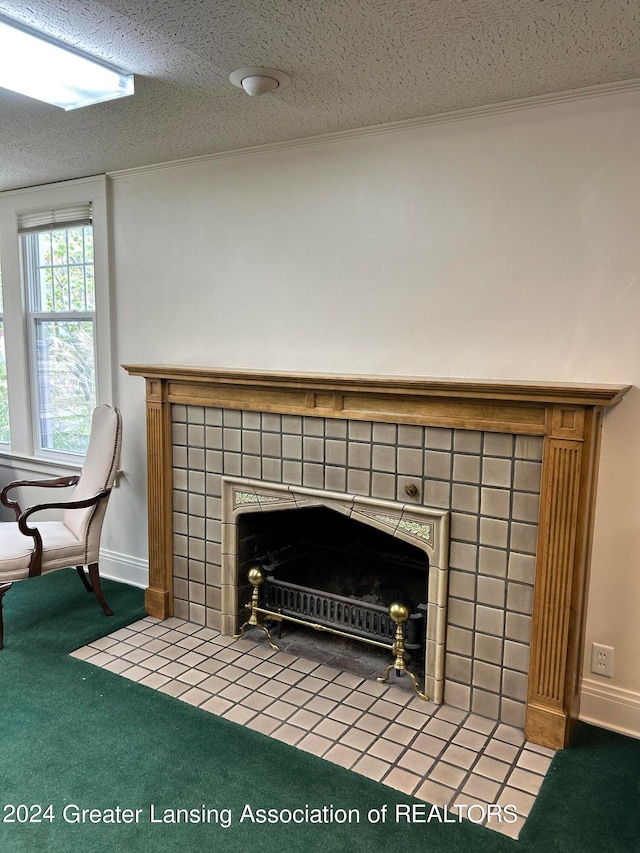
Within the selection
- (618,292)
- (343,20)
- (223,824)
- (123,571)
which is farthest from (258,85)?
(123,571)

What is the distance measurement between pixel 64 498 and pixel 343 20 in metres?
3.11

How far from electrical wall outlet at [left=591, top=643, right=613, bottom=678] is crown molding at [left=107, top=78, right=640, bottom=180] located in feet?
6.42

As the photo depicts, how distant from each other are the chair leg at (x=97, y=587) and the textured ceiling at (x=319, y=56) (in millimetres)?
2033

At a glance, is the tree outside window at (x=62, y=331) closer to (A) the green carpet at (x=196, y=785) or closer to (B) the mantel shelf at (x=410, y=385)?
(B) the mantel shelf at (x=410, y=385)

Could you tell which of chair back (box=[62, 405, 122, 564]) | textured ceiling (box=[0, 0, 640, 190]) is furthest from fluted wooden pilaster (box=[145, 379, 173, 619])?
textured ceiling (box=[0, 0, 640, 190])

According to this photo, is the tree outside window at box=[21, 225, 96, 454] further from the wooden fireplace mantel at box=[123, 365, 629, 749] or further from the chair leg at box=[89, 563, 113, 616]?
the wooden fireplace mantel at box=[123, 365, 629, 749]

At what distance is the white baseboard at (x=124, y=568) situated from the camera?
3682 mm

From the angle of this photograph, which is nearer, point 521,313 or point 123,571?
point 521,313

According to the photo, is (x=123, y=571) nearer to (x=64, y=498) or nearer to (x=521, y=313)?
(x=64, y=498)

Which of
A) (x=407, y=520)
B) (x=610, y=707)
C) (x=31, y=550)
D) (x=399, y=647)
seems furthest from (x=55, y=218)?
(x=610, y=707)

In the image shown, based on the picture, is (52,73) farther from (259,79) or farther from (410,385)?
(410,385)

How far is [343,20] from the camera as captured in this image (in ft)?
5.76

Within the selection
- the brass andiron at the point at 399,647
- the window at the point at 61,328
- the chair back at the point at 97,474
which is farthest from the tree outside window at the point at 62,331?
the brass andiron at the point at 399,647

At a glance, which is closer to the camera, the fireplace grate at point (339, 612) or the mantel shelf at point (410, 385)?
the mantel shelf at point (410, 385)
